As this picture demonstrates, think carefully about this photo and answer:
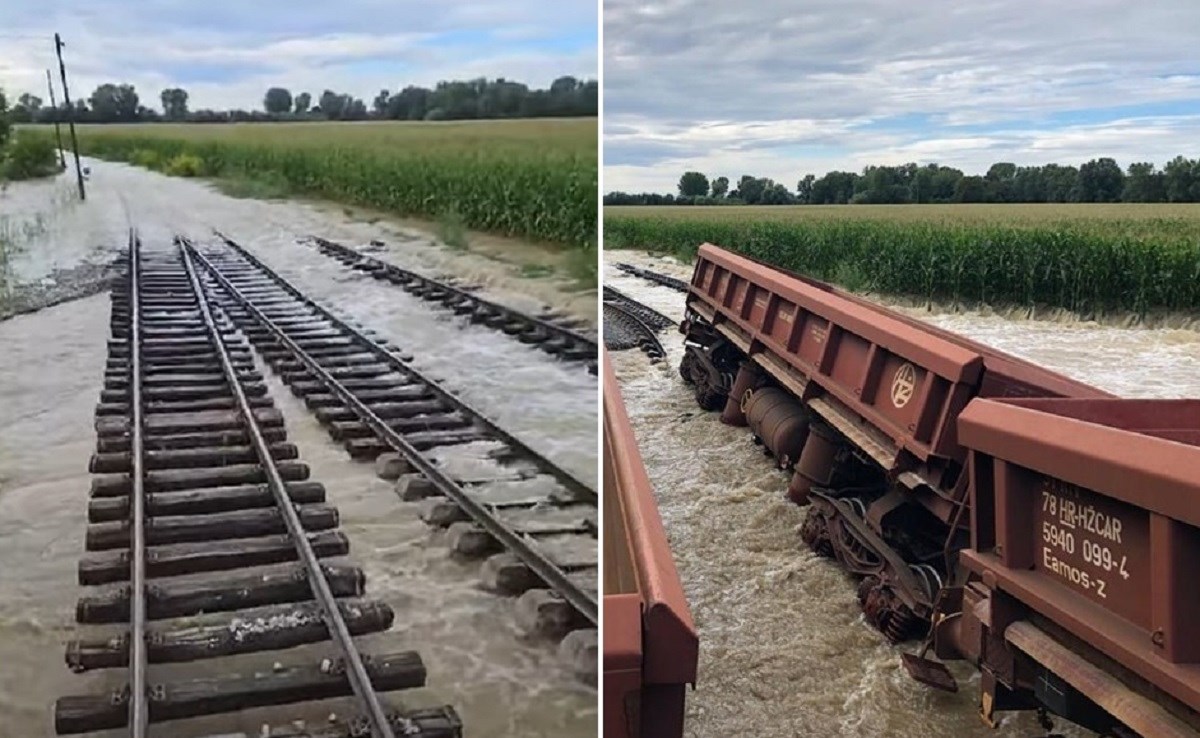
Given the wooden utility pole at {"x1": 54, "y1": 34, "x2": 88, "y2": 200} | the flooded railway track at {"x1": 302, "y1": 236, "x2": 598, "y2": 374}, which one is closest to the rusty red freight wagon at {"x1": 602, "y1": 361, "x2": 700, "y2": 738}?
the flooded railway track at {"x1": 302, "y1": 236, "x2": 598, "y2": 374}

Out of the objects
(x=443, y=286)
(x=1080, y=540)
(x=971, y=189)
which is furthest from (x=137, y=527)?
(x=971, y=189)

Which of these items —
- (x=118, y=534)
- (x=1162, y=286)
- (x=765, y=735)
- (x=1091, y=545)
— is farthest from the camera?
(x=1162, y=286)

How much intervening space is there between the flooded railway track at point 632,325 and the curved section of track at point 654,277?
532 mm

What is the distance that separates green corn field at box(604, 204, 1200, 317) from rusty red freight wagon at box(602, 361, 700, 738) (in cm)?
600

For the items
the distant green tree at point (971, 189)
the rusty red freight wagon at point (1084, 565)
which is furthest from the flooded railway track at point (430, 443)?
the distant green tree at point (971, 189)

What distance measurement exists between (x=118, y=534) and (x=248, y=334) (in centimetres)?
35

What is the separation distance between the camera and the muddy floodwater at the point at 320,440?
1405mm

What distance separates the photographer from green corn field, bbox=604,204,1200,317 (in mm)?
8930

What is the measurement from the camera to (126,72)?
1.47 m

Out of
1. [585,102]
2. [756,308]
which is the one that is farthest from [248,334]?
[756,308]

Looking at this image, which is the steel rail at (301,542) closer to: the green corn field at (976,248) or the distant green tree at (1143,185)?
the green corn field at (976,248)

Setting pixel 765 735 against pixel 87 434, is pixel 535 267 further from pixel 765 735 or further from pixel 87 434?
pixel 765 735

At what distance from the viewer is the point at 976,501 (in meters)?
2.75

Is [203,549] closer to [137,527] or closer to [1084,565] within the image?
[137,527]
